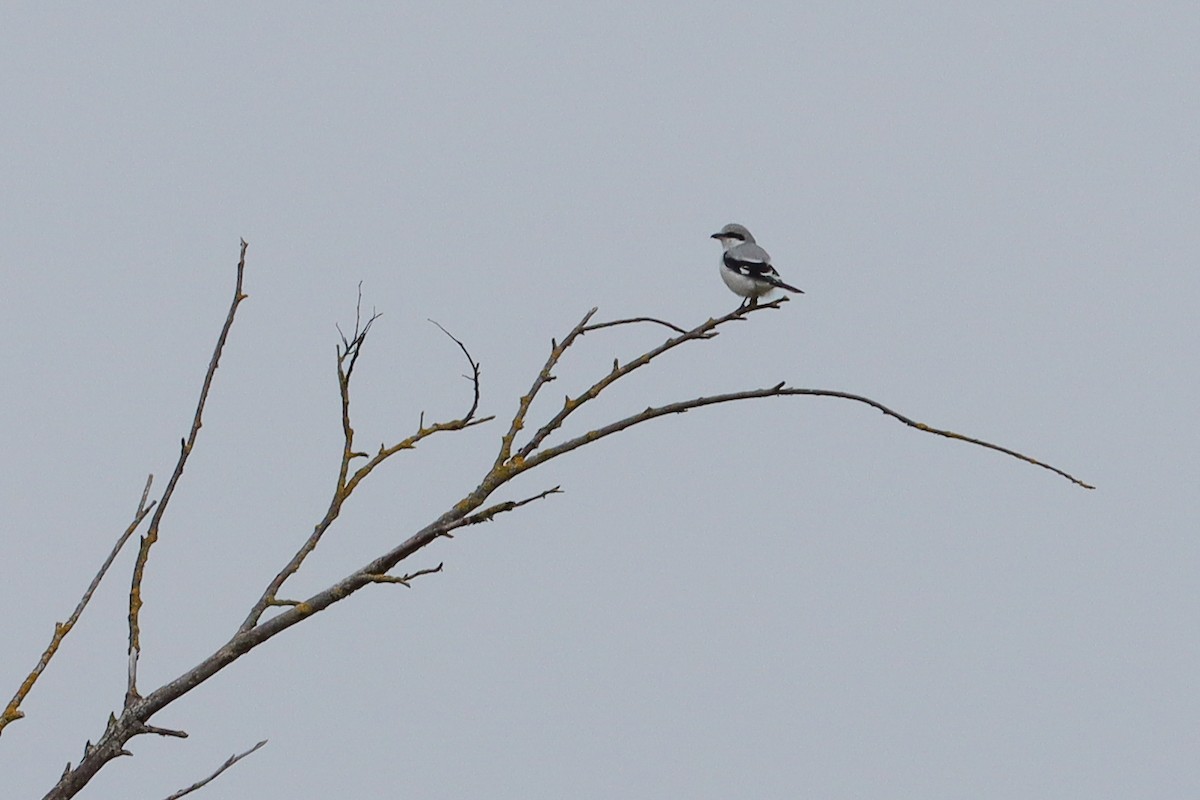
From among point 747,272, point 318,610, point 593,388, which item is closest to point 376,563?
point 318,610

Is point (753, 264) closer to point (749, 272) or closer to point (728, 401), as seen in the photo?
point (749, 272)

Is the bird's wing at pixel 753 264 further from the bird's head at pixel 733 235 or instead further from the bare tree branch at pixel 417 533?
the bare tree branch at pixel 417 533

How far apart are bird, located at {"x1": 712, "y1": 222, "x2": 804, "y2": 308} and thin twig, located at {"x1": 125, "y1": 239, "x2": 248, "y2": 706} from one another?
843 centimetres

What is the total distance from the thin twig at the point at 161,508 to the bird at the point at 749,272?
843cm

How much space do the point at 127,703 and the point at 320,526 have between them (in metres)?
0.78

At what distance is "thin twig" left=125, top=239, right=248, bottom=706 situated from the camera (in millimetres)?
4004

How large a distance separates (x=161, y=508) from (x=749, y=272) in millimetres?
8978

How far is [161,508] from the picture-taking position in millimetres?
4125

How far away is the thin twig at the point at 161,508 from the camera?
4004 millimetres

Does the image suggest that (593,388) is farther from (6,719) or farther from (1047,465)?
(6,719)

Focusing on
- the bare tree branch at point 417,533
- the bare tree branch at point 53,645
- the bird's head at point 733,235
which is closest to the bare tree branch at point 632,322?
the bare tree branch at point 417,533

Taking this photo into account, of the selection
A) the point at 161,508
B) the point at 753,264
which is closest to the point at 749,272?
the point at 753,264

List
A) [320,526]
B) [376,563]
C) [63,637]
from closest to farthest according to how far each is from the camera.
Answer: [63,637], [376,563], [320,526]

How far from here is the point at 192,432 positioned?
407cm
